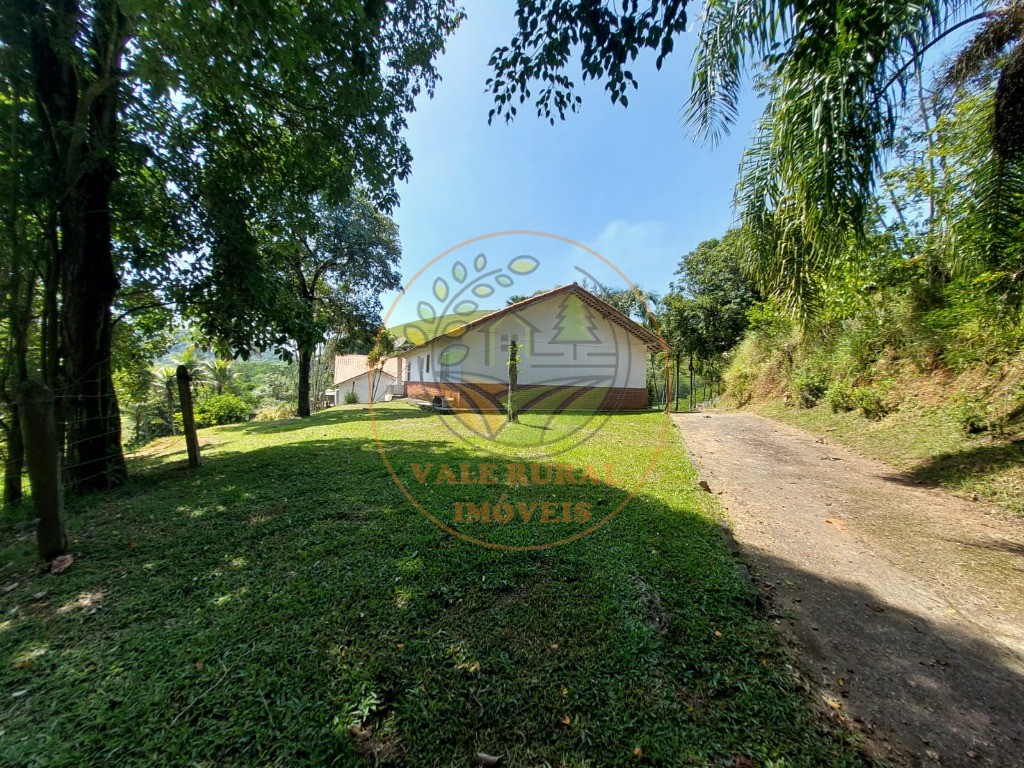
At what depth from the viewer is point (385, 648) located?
6.53 feet

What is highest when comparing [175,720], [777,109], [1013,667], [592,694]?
[777,109]

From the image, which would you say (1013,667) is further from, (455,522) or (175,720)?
(175,720)

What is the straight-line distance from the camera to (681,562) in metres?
2.96

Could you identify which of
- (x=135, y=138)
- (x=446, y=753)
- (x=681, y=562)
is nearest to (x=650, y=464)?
(x=681, y=562)

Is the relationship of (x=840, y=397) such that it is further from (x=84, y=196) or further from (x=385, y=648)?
(x=84, y=196)

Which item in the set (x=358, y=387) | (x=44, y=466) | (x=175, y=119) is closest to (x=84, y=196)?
(x=175, y=119)

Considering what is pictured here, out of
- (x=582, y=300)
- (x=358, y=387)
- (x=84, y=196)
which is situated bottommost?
(x=358, y=387)

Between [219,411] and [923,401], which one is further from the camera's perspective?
[219,411]

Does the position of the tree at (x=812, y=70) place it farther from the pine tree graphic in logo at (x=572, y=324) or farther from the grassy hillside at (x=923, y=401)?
the pine tree graphic in logo at (x=572, y=324)

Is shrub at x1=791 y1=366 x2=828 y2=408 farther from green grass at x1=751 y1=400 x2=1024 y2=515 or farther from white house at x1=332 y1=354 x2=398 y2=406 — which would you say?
white house at x1=332 y1=354 x2=398 y2=406

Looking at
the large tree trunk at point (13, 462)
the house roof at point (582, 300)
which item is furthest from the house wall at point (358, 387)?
the large tree trunk at point (13, 462)

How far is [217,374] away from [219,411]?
28.0 ft

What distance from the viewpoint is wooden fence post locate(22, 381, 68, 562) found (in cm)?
265

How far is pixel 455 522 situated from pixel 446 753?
2236 millimetres
